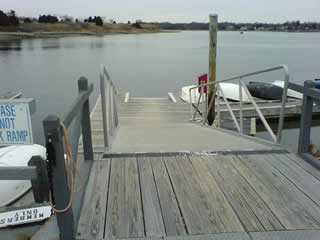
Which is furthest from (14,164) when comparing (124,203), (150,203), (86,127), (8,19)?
(8,19)

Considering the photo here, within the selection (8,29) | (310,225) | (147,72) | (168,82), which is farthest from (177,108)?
(8,29)

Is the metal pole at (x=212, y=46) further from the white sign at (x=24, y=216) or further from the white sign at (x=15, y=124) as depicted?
the white sign at (x=15, y=124)

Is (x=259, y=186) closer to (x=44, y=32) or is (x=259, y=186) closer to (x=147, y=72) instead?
(x=147, y=72)

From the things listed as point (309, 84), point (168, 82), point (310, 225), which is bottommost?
point (168, 82)

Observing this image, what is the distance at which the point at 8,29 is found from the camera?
9044 cm

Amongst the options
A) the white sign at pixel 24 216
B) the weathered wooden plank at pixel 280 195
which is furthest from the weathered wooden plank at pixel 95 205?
the weathered wooden plank at pixel 280 195

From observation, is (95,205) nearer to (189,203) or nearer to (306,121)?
(189,203)

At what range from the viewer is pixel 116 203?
2.56m

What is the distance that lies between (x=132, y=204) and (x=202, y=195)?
1.99 ft

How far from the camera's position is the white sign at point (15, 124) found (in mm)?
2076

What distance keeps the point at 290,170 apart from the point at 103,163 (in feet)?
6.28

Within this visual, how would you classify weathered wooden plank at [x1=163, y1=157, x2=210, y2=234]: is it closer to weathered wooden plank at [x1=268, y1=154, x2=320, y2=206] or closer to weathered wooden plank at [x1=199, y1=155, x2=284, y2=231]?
weathered wooden plank at [x1=199, y1=155, x2=284, y2=231]

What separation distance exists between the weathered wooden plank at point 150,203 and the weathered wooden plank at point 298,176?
1.31 m

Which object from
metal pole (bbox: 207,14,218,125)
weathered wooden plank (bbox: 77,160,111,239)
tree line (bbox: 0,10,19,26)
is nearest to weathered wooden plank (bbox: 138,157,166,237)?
weathered wooden plank (bbox: 77,160,111,239)
